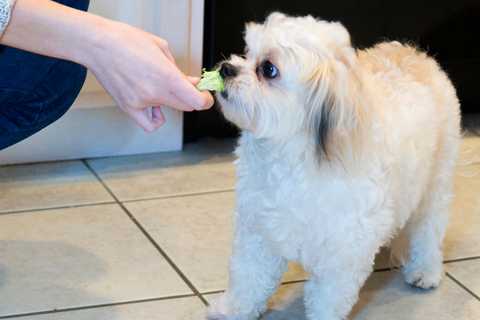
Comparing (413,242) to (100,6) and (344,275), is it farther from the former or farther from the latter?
(100,6)

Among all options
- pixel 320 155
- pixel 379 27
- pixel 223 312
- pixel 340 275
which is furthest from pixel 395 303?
pixel 379 27

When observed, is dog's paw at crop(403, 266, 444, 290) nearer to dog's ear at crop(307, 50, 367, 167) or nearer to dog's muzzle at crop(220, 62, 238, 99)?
dog's ear at crop(307, 50, 367, 167)

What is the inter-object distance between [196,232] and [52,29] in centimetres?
86

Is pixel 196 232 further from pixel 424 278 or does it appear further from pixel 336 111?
pixel 336 111

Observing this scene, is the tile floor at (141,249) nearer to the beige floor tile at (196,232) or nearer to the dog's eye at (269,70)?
the beige floor tile at (196,232)

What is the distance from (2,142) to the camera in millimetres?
1325

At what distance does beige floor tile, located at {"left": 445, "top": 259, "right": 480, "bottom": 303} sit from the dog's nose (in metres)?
0.91

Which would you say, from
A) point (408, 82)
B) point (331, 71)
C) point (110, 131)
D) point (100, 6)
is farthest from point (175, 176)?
point (331, 71)

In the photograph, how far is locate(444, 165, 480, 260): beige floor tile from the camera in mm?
1715

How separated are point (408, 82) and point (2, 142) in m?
0.97

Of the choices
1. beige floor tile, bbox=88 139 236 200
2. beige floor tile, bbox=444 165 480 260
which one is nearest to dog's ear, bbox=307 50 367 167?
beige floor tile, bbox=444 165 480 260

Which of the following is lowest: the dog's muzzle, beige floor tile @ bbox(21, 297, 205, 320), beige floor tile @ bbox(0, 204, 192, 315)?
beige floor tile @ bbox(0, 204, 192, 315)

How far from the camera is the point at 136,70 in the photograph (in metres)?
1.00

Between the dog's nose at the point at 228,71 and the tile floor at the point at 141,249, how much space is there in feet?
1.94
